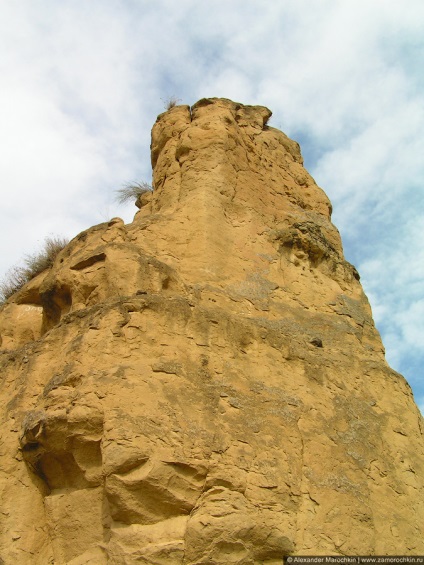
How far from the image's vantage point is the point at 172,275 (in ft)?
22.0

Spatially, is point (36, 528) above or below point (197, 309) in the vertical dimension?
below

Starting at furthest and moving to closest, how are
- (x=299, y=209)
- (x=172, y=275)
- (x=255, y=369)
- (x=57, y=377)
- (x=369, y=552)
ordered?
(x=299, y=209) → (x=172, y=275) → (x=255, y=369) → (x=57, y=377) → (x=369, y=552)

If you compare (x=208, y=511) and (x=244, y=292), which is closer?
(x=208, y=511)

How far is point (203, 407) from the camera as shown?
519 centimetres

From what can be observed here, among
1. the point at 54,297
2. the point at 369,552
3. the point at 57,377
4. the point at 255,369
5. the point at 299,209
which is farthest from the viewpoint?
the point at 299,209

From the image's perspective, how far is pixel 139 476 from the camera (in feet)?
15.0

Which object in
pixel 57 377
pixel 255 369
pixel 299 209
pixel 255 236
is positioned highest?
pixel 299 209

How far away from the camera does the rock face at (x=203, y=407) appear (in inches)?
183

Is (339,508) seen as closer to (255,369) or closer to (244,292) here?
Answer: (255,369)

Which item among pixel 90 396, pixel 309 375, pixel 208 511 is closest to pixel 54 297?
pixel 90 396

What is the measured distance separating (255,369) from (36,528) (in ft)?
7.60

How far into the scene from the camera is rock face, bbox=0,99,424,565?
4.64m

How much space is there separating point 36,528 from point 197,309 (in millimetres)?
2327

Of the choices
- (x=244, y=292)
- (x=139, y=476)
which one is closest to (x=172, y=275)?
(x=244, y=292)
